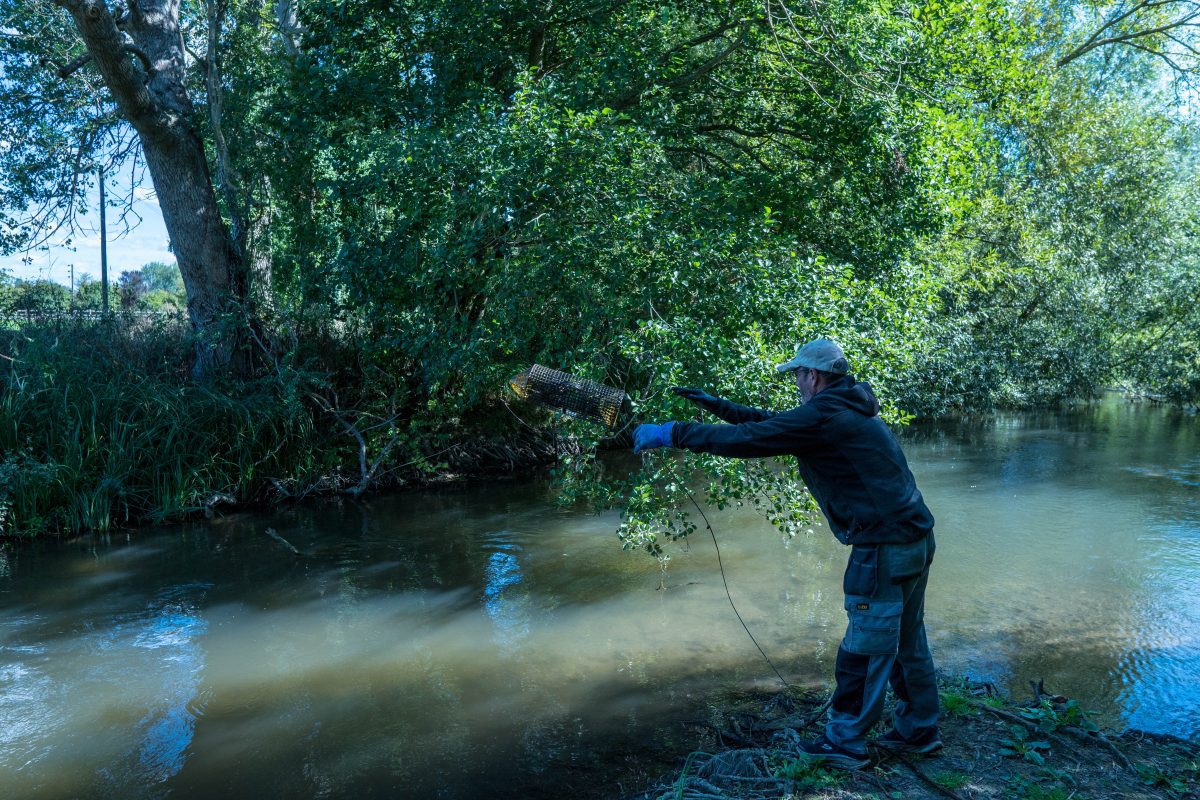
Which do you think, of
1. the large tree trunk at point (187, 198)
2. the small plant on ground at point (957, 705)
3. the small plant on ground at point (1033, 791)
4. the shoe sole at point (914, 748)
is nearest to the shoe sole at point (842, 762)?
the shoe sole at point (914, 748)

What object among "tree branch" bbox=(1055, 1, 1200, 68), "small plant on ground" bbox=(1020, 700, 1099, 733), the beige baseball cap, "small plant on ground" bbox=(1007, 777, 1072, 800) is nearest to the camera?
"small plant on ground" bbox=(1007, 777, 1072, 800)

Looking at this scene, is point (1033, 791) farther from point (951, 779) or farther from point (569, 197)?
point (569, 197)

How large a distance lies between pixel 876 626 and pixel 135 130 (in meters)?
13.5

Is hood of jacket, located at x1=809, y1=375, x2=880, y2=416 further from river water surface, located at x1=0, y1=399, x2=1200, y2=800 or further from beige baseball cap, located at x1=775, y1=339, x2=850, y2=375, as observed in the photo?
river water surface, located at x1=0, y1=399, x2=1200, y2=800

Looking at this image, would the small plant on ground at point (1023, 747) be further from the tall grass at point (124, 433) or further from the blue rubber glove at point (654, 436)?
the tall grass at point (124, 433)

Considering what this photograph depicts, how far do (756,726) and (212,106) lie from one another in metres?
10.4

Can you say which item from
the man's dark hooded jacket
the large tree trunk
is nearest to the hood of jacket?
the man's dark hooded jacket

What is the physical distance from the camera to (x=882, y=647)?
4.01 meters

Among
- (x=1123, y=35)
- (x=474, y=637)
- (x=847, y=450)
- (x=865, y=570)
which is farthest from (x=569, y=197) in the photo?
(x=1123, y=35)

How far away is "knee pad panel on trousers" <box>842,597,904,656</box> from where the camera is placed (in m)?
4.00

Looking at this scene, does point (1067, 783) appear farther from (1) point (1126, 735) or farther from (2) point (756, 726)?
(2) point (756, 726)

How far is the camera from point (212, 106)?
37.3 ft

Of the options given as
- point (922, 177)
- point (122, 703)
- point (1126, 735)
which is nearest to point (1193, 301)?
point (922, 177)

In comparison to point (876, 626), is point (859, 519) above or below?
above
